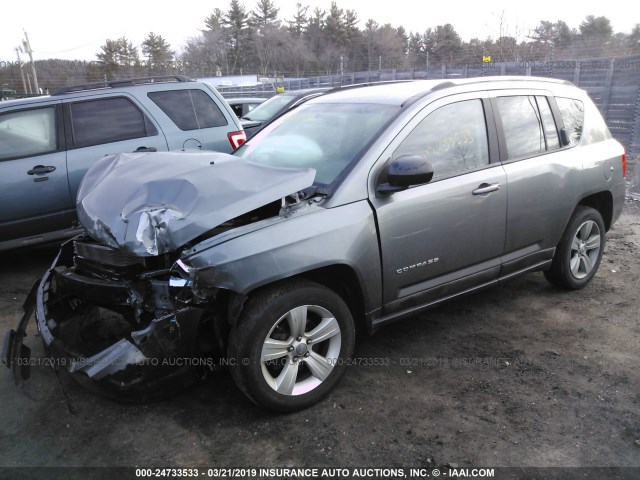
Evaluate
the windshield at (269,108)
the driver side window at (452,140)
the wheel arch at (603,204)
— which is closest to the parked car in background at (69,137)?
the driver side window at (452,140)

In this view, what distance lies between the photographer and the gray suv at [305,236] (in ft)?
8.79

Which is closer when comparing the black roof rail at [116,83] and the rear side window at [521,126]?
the rear side window at [521,126]

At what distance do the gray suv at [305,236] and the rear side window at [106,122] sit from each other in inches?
72.8

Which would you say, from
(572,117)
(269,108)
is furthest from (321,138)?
(269,108)

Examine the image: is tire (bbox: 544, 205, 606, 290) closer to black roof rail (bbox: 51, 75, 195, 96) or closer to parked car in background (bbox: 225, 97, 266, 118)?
black roof rail (bbox: 51, 75, 195, 96)

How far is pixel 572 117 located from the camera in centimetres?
436

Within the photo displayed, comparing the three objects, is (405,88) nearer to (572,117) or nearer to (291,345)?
(572,117)

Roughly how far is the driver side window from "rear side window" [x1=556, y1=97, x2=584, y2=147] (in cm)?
104

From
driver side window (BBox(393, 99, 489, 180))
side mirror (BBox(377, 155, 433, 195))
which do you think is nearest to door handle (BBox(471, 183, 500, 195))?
driver side window (BBox(393, 99, 489, 180))

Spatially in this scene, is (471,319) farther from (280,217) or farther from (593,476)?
(280,217)

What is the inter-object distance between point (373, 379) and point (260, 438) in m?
0.88

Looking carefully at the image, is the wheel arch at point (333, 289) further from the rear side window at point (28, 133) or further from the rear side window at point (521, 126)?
the rear side window at point (28, 133)

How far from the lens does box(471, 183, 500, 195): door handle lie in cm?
353

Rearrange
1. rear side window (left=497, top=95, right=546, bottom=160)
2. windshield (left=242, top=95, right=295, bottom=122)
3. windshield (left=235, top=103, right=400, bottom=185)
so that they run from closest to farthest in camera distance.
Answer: windshield (left=235, top=103, right=400, bottom=185)
rear side window (left=497, top=95, right=546, bottom=160)
windshield (left=242, top=95, right=295, bottom=122)
